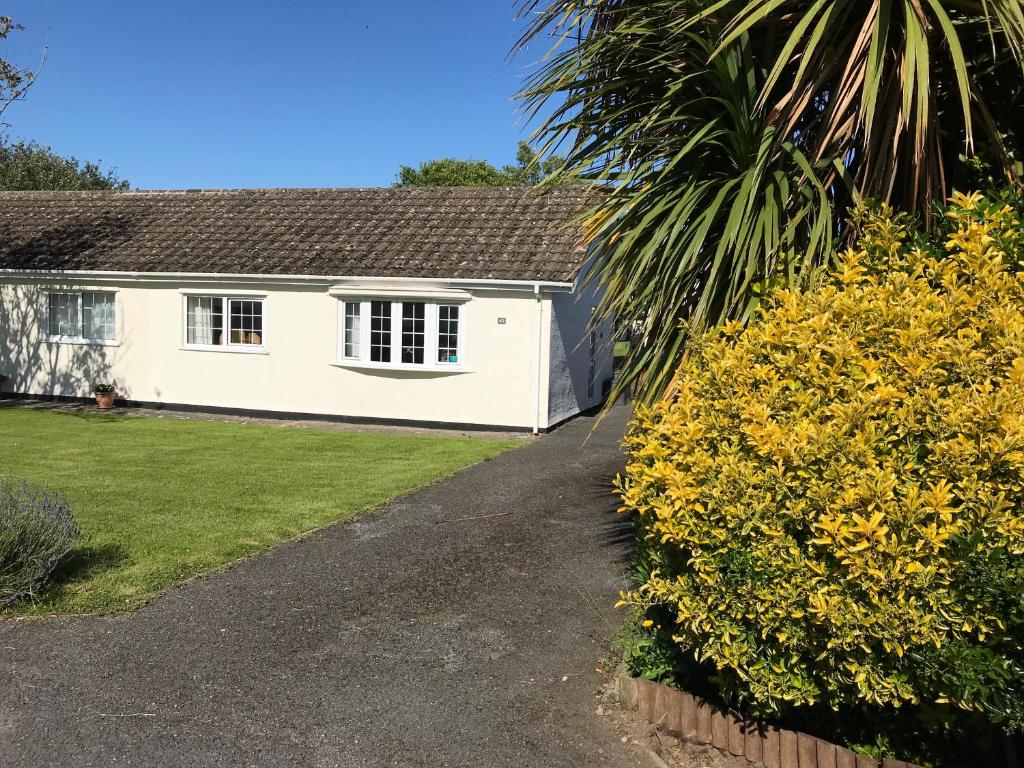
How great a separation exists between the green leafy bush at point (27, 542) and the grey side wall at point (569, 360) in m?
9.79

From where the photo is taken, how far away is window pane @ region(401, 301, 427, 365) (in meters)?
15.9

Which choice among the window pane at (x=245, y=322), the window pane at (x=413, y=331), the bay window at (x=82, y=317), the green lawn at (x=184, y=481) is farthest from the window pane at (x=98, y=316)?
the window pane at (x=413, y=331)

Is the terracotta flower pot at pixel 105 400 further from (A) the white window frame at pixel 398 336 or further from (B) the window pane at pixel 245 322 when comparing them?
(A) the white window frame at pixel 398 336

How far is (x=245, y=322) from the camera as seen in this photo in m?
17.2

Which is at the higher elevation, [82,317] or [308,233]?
[308,233]

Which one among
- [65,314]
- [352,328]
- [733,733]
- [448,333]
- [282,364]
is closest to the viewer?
[733,733]

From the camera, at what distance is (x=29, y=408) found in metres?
17.2

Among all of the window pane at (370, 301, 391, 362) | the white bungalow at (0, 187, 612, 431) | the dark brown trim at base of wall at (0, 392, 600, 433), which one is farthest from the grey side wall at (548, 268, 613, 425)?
the window pane at (370, 301, 391, 362)

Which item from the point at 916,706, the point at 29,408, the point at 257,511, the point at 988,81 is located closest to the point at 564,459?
the point at 257,511

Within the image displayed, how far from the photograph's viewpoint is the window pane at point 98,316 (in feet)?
59.2

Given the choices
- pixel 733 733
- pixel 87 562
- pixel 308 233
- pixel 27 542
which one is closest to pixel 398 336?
pixel 308 233

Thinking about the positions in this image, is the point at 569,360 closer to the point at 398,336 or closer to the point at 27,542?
the point at 398,336

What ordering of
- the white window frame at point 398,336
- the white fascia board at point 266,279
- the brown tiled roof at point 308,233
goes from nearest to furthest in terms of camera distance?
1. the white fascia board at point 266,279
2. the white window frame at point 398,336
3. the brown tiled roof at point 308,233

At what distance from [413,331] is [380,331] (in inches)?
27.6
